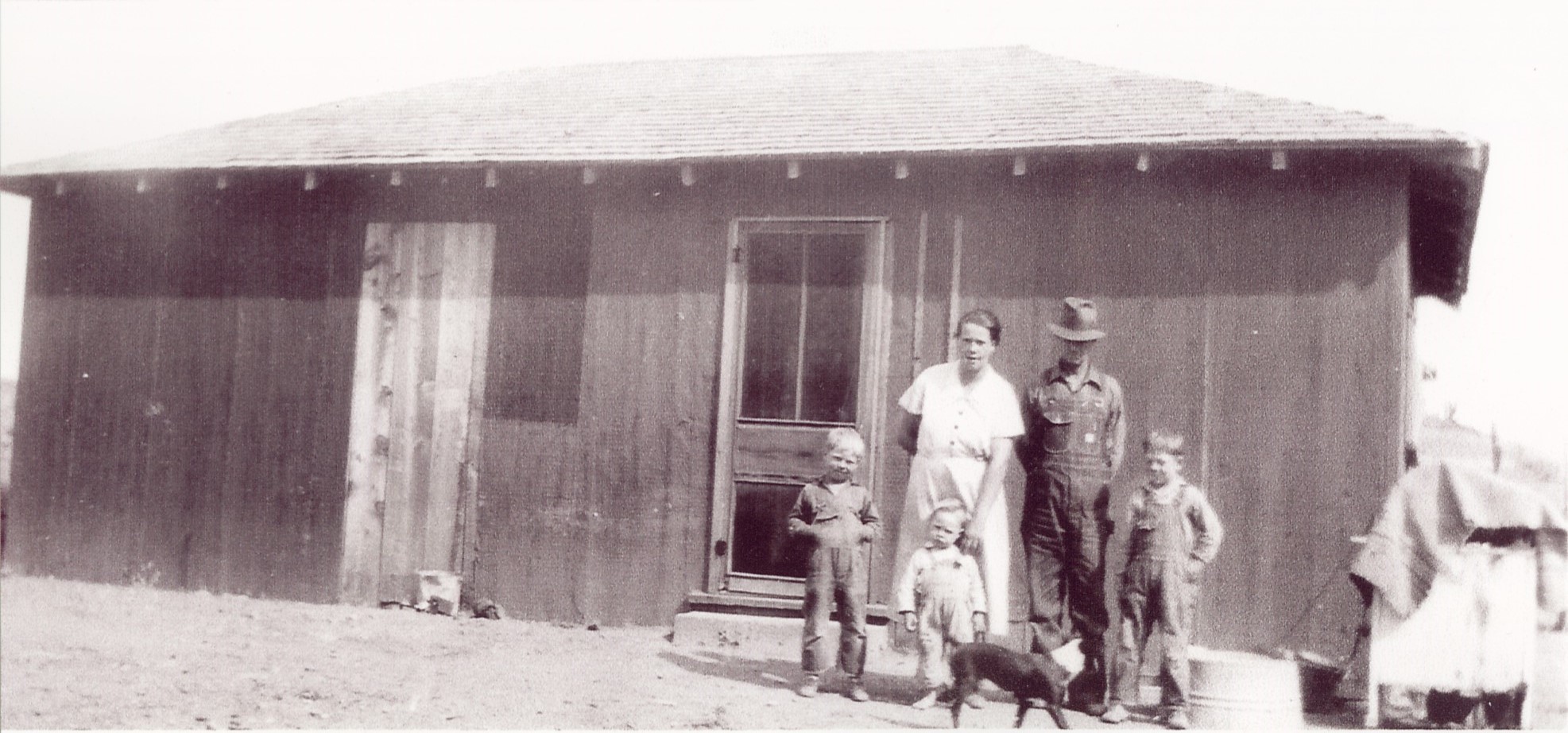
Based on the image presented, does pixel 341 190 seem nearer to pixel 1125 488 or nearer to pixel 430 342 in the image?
pixel 430 342

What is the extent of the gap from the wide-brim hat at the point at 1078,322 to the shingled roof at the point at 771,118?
4.14 feet

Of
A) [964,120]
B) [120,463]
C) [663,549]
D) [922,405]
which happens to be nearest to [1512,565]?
[922,405]

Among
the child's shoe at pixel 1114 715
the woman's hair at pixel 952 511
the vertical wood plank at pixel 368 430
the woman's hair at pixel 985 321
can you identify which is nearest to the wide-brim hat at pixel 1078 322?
the woman's hair at pixel 985 321

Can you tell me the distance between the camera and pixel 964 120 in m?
7.61

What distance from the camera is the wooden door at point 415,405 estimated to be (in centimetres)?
805

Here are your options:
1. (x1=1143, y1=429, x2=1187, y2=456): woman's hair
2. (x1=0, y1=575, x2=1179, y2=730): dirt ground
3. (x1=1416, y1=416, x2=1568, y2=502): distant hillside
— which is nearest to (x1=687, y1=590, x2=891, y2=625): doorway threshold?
(x1=0, y1=575, x2=1179, y2=730): dirt ground

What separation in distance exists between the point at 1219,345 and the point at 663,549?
3.41m

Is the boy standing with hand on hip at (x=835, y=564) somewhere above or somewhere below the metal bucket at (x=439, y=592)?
above

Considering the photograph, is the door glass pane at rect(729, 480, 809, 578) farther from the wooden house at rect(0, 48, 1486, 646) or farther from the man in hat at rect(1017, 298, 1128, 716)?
the man in hat at rect(1017, 298, 1128, 716)

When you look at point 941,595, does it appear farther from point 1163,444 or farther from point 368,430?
point 368,430

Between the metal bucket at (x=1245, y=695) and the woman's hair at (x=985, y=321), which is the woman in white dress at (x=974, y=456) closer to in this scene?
the woman's hair at (x=985, y=321)

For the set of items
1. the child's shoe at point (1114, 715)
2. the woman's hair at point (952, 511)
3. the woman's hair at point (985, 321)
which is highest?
the woman's hair at point (985, 321)

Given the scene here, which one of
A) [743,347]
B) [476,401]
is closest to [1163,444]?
[743,347]

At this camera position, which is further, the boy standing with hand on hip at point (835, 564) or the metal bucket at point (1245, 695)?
the boy standing with hand on hip at point (835, 564)
